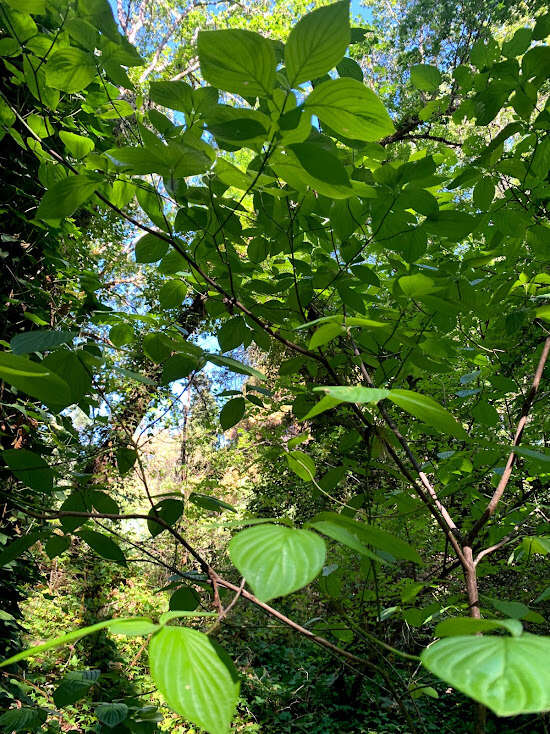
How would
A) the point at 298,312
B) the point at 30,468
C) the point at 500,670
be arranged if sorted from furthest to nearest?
1. the point at 298,312
2. the point at 30,468
3. the point at 500,670

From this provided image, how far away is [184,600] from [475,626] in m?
0.47

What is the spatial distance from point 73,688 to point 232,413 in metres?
0.54

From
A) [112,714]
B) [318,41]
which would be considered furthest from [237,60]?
[112,714]

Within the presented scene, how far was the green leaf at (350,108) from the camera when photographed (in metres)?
0.41

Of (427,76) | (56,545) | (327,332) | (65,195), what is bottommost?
(56,545)

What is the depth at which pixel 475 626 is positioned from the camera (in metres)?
0.32

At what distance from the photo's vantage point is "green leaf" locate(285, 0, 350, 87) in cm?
38

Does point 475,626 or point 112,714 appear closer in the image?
point 475,626

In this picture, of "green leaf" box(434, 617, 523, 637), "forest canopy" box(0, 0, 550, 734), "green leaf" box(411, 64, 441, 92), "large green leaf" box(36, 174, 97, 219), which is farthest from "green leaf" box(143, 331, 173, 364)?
"green leaf" box(411, 64, 441, 92)

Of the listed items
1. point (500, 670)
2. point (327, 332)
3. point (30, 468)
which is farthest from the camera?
point (30, 468)

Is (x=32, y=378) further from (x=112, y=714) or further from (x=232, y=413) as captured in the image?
(x=112, y=714)

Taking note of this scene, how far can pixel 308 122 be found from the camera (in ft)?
1.42

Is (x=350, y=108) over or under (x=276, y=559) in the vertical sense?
over

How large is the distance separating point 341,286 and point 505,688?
58 centimetres
